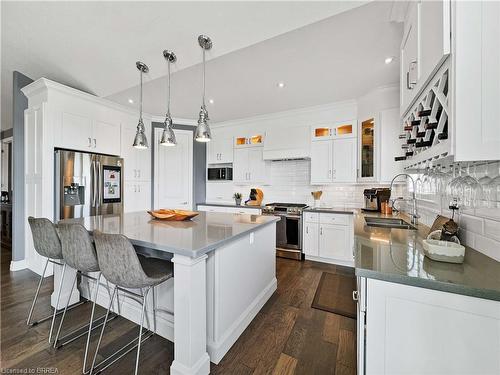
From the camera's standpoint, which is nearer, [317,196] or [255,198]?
[317,196]

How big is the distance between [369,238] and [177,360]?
56.1 inches

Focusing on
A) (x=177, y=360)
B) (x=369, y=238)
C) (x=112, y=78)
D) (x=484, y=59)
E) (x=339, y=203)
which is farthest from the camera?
(x=339, y=203)

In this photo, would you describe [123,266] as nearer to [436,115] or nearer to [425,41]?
[436,115]

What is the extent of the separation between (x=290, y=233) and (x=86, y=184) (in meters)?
3.13

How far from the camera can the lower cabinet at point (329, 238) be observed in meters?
3.24

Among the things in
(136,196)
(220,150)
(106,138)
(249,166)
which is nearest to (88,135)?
(106,138)

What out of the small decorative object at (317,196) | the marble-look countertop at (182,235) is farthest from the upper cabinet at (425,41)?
the small decorative object at (317,196)

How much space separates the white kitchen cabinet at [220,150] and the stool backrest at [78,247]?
3248mm

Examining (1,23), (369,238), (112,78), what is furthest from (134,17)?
(369,238)

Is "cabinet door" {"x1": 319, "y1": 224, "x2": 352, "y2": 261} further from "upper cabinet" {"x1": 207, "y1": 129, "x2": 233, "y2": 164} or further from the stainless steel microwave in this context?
"upper cabinet" {"x1": 207, "y1": 129, "x2": 233, "y2": 164}

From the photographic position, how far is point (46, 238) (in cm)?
180

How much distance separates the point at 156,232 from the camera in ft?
5.27

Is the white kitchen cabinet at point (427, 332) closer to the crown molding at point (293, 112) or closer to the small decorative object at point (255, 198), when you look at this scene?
the crown molding at point (293, 112)

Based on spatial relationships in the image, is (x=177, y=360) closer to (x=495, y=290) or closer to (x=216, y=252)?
(x=216, y=252)
